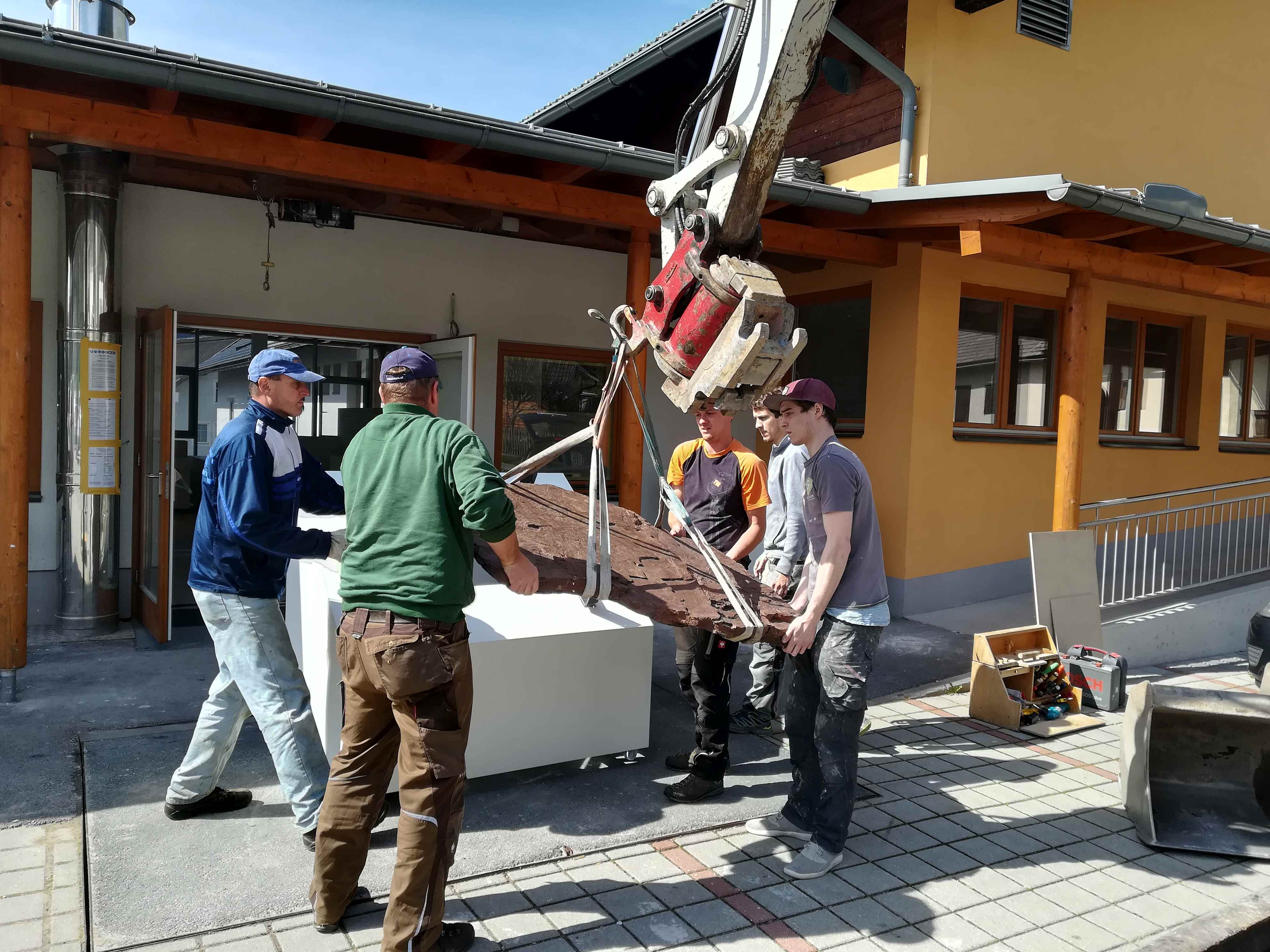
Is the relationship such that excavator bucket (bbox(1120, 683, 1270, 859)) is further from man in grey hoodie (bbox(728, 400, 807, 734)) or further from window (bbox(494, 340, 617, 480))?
window (bbox(494, 340, 617, 480))

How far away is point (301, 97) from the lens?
500 cm

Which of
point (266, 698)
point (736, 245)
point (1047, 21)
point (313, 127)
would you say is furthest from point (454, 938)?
point (1047, 21)

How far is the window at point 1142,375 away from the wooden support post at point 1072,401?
2299 mm

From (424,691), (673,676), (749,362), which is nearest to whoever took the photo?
(749,362)

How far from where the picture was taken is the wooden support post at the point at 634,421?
22.9 ft

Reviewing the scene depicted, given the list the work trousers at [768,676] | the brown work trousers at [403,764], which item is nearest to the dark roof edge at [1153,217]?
the work trousers at [768,676]

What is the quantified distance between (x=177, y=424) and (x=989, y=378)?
309 inches

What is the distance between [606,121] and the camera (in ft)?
37.9

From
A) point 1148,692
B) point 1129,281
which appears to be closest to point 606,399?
point 1148,692

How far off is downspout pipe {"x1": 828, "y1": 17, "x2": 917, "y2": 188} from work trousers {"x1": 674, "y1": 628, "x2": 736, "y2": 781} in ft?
16.7

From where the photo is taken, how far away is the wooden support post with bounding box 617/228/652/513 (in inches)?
275

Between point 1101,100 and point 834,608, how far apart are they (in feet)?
26.4

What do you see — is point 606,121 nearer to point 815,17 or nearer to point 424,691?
point 815,17

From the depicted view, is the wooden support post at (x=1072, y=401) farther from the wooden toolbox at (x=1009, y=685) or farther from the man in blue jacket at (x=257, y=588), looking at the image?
the man in blue jacket at (x=257, y=588)
